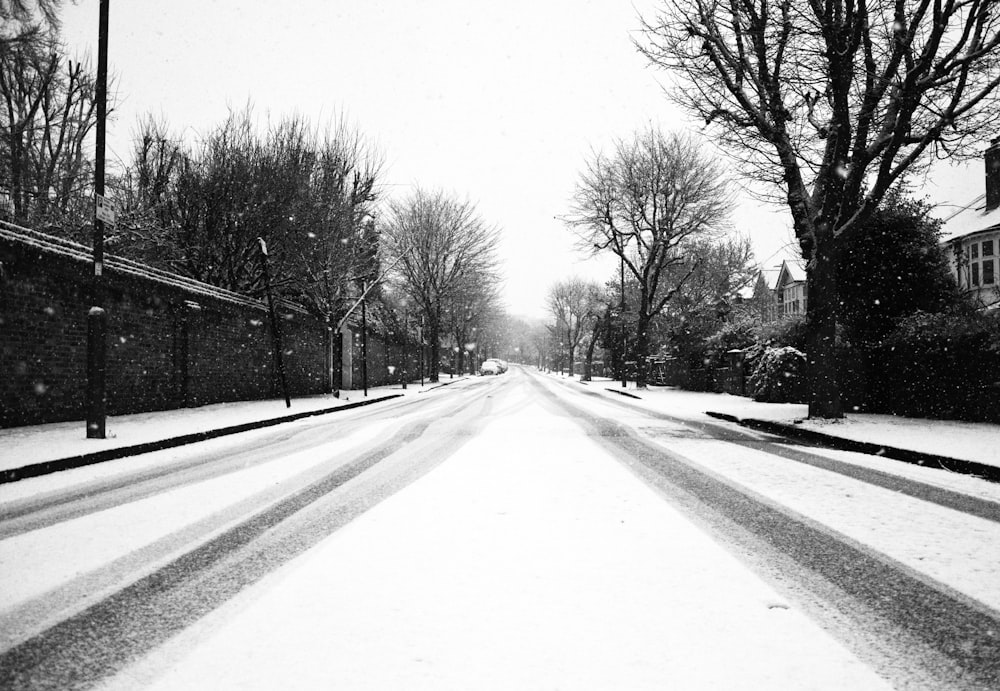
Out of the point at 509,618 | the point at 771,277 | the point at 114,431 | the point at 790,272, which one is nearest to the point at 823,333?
the point at 509,618

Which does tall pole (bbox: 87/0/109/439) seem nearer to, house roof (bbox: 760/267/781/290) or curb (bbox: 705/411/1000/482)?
curb (bbox: 705/411/1000/482)

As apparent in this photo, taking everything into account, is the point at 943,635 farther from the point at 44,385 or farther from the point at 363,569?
the point at 44,385

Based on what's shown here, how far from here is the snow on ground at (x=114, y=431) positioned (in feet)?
22.6

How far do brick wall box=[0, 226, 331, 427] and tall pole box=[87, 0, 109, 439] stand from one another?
209cm

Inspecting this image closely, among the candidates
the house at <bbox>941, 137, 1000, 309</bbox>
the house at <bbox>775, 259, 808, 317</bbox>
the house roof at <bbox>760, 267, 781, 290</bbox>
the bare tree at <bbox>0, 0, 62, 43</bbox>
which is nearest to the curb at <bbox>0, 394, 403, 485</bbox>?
the bare tree at <bbox>0, 0, 62, 43</bbox>

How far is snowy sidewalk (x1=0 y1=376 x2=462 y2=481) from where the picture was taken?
6.78 metres

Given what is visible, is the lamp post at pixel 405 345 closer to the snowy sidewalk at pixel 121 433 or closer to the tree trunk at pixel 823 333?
the snowy sidewalk at pixel 121 433

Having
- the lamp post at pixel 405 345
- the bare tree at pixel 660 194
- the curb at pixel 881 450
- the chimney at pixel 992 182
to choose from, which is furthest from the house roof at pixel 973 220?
the lamp post at pixel 405 345

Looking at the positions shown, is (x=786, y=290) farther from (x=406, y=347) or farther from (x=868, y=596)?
(x=868, y=596)

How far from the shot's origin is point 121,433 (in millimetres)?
8969

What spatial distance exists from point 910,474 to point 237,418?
11.4m

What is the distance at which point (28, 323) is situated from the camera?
9.72 metres

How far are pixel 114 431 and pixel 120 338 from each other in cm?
361

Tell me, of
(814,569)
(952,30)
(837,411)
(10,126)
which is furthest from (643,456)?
(10,126)
